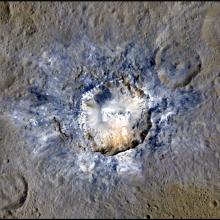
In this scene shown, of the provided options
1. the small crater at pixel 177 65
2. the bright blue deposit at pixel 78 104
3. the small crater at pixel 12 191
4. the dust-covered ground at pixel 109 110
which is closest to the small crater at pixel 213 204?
the dust-covered ground at pixel 109 110

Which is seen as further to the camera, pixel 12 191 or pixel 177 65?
pixel 177 65

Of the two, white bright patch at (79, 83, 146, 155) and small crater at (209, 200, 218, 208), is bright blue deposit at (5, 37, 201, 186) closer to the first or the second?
white bright patch at (79, 83, 146, 155)

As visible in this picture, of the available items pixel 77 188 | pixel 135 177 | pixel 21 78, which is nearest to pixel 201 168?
pixel 135 177

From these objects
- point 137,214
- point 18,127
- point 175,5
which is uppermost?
point 175,5

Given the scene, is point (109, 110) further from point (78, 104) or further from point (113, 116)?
point (78, 104)

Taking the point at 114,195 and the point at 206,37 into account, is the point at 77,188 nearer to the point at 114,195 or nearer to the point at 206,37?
the point at 114,195

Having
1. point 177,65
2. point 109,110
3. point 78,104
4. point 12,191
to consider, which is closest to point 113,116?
point 109,110

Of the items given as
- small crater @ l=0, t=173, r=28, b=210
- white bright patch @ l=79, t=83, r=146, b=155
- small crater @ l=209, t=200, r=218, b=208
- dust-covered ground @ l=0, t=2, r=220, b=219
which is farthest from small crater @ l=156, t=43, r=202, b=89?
small crater @ l=0, t=173, r=28, b=210
